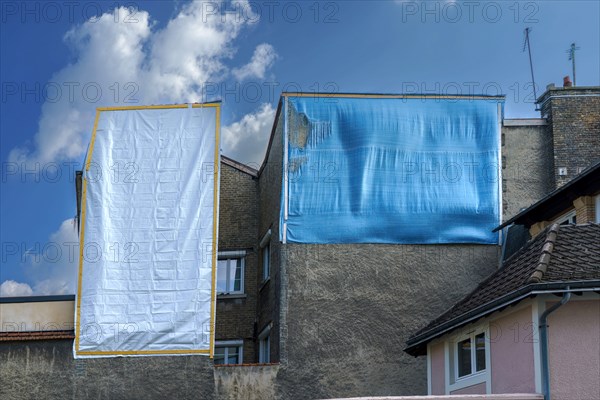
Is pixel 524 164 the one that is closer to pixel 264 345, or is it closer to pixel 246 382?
pixel 264 345

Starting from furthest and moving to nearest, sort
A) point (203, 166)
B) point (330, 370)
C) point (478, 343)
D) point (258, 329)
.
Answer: point (258, 329), point (203, 166), point (330, 370), point (478, 343)

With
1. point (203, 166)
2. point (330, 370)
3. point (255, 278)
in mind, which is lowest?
point (330, 370)

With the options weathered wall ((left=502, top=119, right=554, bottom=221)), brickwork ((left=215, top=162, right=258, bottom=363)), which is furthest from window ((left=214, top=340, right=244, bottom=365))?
weathered wall ((left=502, top=119, right=554, bottom=221))

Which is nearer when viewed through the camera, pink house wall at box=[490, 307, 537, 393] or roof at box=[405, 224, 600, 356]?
roof at box=[405, 224, 600, 356]

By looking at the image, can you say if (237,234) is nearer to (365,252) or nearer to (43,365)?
(365,252)

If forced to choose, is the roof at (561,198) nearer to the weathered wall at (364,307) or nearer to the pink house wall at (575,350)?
the weathered wall at (364,307)

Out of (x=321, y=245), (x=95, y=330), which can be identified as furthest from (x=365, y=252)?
(x=95, y=330)

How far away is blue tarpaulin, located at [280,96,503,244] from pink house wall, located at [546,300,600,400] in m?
9.58

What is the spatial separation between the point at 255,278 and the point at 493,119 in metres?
8.23

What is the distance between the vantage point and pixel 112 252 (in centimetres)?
2638

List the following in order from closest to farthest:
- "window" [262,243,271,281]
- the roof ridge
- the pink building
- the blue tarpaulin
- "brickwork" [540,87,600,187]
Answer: the pink building
the roof ridge
the blue tarpaulin
"brickwork" [540,87,600,187]
"window" [262,243,271,281]

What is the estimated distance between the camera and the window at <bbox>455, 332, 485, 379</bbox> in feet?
63.7

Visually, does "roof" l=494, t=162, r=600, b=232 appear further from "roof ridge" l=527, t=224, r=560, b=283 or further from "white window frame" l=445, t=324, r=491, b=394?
"white window frame" l=445, t=324, r=491, b=394

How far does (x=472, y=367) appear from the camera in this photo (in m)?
19.7
